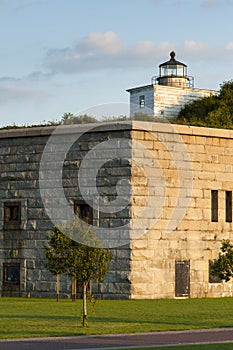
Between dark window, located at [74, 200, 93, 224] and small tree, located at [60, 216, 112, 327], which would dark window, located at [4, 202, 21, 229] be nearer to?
dark window, located at [74, 200, 93, 224]

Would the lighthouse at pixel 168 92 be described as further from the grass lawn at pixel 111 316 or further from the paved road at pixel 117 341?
the paved road at pixel 117 341

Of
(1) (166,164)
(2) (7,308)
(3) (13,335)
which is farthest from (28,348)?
(1) (166,164)

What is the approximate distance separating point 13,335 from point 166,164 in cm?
1439

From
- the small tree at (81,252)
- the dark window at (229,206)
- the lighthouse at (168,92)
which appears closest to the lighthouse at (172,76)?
the lighthouse at (168,92)

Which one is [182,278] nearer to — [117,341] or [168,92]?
[117,341]

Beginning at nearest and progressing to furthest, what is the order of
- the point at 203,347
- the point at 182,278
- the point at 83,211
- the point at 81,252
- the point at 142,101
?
1. the point at 203,347
2. the point at 81,252
3. the point at 83,211
4. the point at 182,278
5. the point at 142,101

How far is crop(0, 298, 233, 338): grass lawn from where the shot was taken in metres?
21.2

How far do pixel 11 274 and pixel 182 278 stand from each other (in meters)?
6.34

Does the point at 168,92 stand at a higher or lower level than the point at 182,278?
higher

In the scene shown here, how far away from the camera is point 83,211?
33.5 meters

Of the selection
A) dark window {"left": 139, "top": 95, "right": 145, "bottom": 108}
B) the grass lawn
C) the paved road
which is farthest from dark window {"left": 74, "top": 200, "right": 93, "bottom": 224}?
dark window {"left": 139, "top": 95, "right": 145, "bottom": 108}

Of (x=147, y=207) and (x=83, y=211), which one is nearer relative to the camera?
(x=147, y=207)

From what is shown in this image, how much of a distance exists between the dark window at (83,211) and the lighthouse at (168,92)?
4651 cm

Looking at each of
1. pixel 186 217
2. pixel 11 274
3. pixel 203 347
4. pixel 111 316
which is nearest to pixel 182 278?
pixel 186 217
